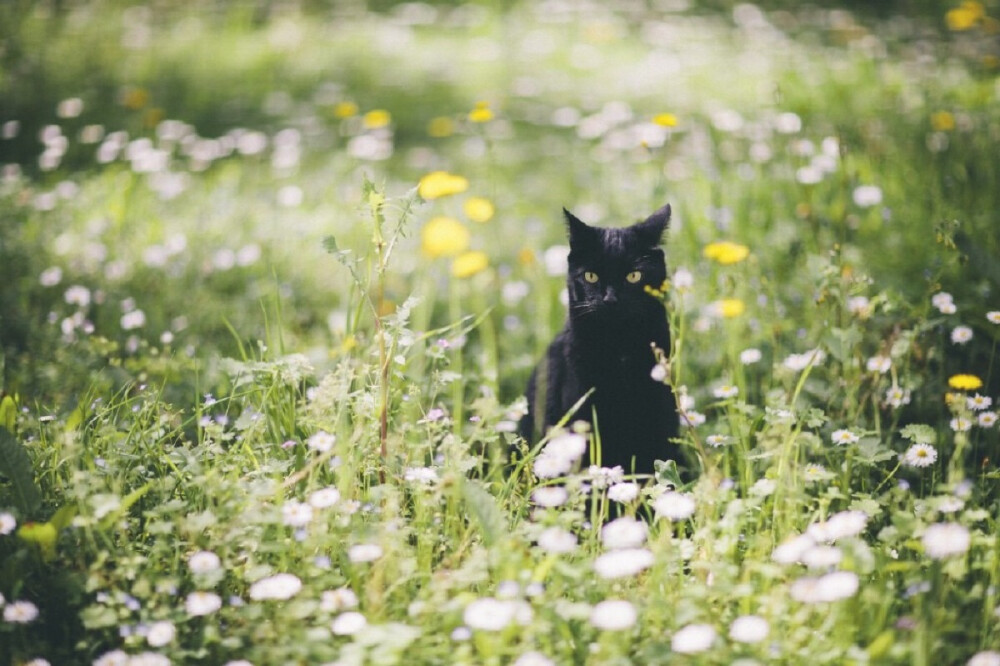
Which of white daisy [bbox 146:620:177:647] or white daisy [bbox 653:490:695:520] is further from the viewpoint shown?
white daisy [bbox 653:490:695:520]

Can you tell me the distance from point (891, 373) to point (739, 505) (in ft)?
3.65

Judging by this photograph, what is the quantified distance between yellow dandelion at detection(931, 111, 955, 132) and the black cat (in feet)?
7.01

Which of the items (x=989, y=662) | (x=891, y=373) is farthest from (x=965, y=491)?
(x=891, y=373)

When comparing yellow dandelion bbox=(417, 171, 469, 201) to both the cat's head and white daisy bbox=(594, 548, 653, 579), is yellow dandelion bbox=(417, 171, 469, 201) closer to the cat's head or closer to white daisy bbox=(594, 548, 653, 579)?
the cat's head

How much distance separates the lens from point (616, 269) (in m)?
2.07

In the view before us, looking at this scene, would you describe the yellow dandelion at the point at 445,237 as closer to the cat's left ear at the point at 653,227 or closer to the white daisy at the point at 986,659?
the cat's left ear at the point at 653,227

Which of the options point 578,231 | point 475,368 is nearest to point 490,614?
point 578,231

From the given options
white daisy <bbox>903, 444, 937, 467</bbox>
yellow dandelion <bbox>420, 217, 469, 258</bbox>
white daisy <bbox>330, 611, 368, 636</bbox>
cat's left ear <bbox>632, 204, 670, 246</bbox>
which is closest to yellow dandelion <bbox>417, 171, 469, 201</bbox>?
yellow dandelion <bbox>420, 217, 469, 258</bbox>

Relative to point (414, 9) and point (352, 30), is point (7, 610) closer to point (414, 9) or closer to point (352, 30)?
point (352, 30)

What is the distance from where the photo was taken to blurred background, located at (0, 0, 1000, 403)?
2889 mm

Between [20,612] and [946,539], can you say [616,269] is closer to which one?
[946,539]

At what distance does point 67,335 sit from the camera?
8.69 feet

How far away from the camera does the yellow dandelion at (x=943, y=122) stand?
3.51 m

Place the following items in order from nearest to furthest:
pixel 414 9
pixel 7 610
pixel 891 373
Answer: pixel 7 610
pixel 891 373
pixel 414 9
